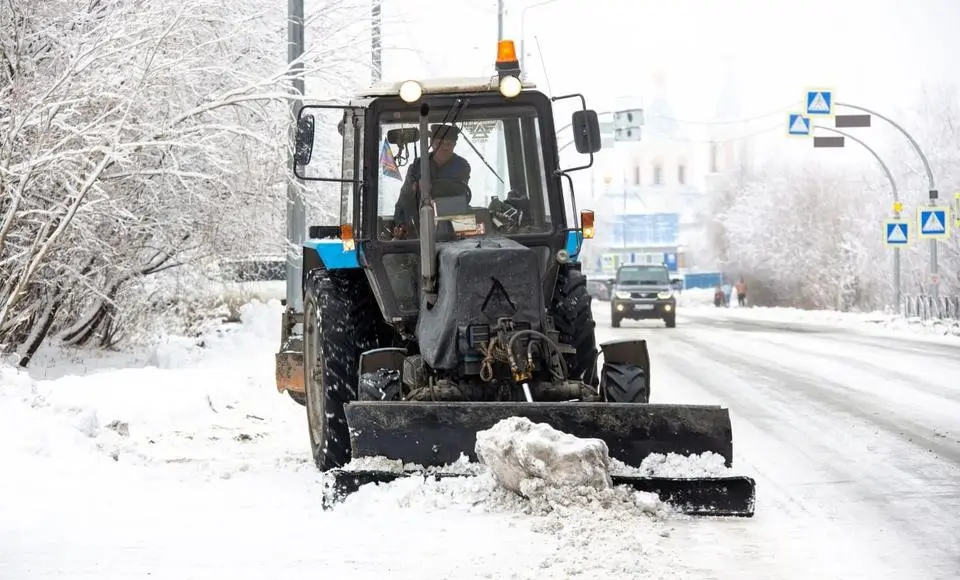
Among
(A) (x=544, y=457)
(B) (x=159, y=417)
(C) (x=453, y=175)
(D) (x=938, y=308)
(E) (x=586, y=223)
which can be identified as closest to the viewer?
(A) (x=544, y=457)

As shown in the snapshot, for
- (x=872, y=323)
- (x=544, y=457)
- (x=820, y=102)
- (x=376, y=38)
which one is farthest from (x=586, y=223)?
(x=872, y=323)

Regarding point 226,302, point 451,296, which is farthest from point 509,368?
point 226,302

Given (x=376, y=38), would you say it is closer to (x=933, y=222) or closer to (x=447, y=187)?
(x=447, y=187)

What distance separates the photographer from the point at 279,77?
1404cm

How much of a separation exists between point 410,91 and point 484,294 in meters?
1.35

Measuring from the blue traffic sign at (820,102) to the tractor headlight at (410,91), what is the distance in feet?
83.1

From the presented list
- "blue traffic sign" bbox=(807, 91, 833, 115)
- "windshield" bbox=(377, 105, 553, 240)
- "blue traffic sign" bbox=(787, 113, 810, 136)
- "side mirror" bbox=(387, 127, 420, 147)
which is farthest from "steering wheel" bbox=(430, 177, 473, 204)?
"blue traffic sign" bbox=(787, 113, 810, 136)

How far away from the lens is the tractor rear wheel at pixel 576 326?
314 inches

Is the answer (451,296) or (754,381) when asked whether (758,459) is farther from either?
(754,381)

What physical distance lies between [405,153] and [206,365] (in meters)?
9.93

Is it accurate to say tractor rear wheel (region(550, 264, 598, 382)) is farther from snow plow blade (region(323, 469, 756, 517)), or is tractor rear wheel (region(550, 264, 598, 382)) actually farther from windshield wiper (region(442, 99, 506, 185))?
snow plow blade (region(323, 469, 756, 517))

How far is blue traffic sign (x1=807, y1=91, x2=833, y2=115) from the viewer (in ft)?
103

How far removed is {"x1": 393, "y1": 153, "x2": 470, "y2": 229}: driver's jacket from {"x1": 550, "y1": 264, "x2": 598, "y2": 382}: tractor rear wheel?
0.96m

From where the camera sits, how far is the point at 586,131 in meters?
8.00
